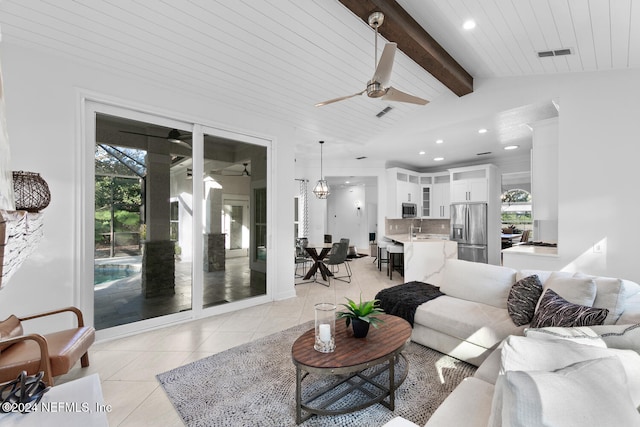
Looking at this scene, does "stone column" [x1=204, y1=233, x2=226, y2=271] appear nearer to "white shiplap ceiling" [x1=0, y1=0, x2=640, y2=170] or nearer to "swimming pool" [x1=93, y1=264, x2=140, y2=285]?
"swimming pool" [x1=93, y1=264, x2=140, y2=285]

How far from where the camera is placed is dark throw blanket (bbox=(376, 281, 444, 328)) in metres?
2.95

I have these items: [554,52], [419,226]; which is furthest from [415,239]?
[554,52]

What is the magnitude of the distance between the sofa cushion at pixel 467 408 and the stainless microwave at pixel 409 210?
6.37 m

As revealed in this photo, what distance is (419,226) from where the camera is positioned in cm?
878

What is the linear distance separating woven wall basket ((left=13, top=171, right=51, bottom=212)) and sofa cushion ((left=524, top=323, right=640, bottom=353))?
271cm

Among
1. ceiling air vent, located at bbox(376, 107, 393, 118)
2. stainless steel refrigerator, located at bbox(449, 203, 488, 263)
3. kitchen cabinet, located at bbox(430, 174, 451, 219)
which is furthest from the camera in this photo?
kitchen cabinet, located at bbox(430, 174, 451, 219)

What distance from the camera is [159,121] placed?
3504 millimetres

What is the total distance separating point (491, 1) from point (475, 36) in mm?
557

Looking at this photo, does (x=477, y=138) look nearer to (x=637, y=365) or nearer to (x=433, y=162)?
(x=433, y=162)

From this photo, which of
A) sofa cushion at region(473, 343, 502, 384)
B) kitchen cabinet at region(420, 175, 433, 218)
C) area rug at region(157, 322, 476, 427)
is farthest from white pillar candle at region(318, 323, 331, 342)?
kitchen cabinet at region(420, 175, 433, 218)

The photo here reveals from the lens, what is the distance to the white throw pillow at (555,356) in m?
1.19

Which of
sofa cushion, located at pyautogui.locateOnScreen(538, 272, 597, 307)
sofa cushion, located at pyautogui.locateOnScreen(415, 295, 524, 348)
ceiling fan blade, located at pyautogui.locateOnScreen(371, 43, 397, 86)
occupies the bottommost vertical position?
sofa cushion, located at pyautogui.locateOnScreen(415, 295, 524, 348)

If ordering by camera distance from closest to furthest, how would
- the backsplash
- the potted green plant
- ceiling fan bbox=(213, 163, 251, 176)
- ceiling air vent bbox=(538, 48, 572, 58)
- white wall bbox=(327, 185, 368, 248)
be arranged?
the potted green plant, ceiling air vent bbox=(538, 48, 572, 58), ceiling fan bbox=(213, 163, 251, 176), the backsplash, white wall bbox=(327, 185, 368, 248)

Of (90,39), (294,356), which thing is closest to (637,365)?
(294,356)
